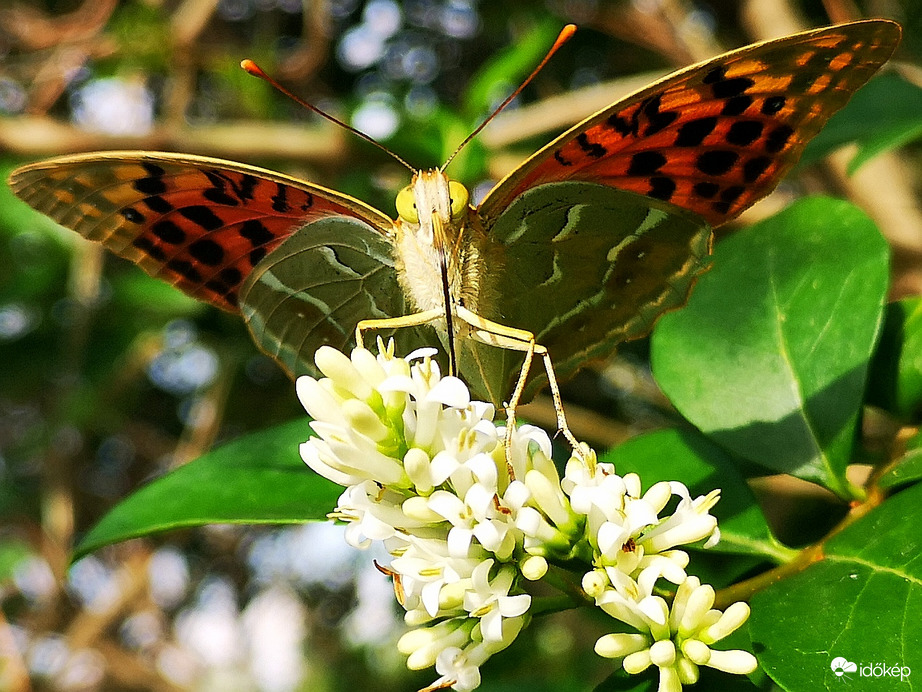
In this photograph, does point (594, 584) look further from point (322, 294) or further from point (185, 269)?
point (185, 269)

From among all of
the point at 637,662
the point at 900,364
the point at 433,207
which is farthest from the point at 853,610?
the point at 433,207

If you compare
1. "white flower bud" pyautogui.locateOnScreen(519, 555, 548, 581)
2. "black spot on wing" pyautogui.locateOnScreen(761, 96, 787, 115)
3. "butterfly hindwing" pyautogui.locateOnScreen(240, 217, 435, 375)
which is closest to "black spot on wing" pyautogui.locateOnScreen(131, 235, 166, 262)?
"butterfly hindwing" pyautogui.locateOnScreen(240, 217, 435, 375)

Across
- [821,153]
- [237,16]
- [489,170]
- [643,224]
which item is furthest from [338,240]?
[237,16]

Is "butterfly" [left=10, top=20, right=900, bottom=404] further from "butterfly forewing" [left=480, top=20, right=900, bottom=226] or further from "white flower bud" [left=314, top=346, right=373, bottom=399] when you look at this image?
"white flower bud" [left=314, top=346, right=373, bottom=399]

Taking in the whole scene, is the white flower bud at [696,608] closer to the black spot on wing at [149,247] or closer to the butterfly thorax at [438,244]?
the butterfly thorax at [438,244]

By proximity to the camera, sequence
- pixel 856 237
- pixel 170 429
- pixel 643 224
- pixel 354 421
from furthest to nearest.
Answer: pixel 170 429 → pixel 856 237 → pixel 643 224 → pixel 354 421

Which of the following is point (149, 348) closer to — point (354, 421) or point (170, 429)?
point (170, 429)
